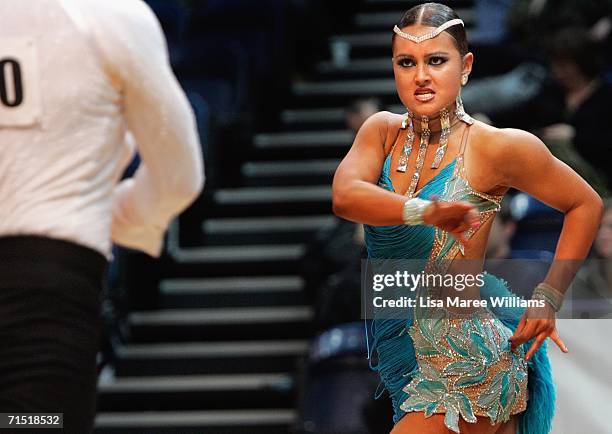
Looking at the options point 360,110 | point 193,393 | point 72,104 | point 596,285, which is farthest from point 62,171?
point 193,393

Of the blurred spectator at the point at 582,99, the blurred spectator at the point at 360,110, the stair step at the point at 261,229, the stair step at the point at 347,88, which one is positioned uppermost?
the blurred spectator at the point at 582,99

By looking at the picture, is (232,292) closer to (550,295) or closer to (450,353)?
(450,353)

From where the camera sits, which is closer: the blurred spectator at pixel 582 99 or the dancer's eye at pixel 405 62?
the dancer's eye at pixel 405 62

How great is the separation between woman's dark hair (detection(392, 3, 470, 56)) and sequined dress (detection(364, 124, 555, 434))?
0.22 meters

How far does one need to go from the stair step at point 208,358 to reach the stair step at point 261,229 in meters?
0.74

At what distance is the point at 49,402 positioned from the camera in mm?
2211

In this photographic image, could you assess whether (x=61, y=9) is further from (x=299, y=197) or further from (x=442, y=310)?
(x=299, y=197)

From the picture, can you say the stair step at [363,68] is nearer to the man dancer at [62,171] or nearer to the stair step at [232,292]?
the stair step at [232,292]

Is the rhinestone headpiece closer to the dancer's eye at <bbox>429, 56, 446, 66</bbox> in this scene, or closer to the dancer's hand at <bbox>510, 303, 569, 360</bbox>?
the dancer's eye at <bbox>429, 56, 446, 66</bbox>

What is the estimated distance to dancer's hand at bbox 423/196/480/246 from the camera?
5.69 ft

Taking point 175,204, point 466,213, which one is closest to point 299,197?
point 175,204

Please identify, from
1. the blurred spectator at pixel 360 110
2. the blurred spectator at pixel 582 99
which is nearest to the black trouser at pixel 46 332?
the blurred spectator at pixel 582 99

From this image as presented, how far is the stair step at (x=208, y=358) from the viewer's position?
6363mm

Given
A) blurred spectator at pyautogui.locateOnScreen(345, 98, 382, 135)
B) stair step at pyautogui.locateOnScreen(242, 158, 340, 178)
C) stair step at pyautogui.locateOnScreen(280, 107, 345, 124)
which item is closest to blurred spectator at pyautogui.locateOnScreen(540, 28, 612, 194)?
blurred spectator at pyautogui.locateOnScreen(345, 98, 382, 135)
